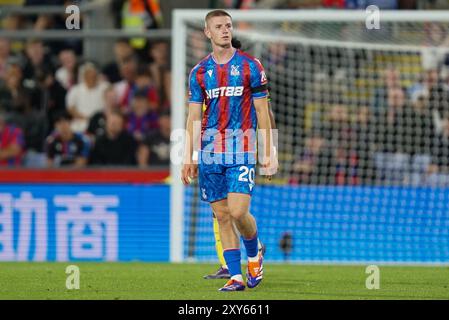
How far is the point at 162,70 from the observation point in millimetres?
17562

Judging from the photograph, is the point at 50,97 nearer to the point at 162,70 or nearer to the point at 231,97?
the point at 162,70

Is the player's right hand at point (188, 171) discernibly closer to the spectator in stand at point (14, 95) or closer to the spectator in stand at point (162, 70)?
the spectator in stand at point (162, 70)

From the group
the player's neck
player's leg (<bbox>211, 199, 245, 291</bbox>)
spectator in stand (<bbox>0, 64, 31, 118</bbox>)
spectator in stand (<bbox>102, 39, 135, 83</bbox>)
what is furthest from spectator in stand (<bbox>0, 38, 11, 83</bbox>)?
player's leg (<bbox>211, 199, 245, 291</bbox>)

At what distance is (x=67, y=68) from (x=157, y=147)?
210cm

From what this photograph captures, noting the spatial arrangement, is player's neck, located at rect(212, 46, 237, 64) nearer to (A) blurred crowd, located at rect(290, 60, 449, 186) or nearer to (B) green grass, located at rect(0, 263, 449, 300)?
(B) green grass, located at rect(0, 263, 449, 300)

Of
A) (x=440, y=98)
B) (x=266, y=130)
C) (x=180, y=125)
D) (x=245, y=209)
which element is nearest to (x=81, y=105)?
(x=180, y=125)

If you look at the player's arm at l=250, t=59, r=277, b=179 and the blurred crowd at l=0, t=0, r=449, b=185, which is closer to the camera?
the player's arm at l=250, t=59, r=277, b=179

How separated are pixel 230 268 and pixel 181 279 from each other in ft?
4.58

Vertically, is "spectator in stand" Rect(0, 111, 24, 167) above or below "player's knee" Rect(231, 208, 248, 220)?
above

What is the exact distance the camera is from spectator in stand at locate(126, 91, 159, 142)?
1702 cm

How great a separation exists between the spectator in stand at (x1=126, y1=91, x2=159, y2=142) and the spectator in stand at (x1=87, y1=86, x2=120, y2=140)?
0.89ft

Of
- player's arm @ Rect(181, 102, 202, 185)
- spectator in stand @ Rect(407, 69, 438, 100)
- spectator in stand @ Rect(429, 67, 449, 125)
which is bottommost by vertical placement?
player's arm @ Rect(181, 102, 202, 185)
